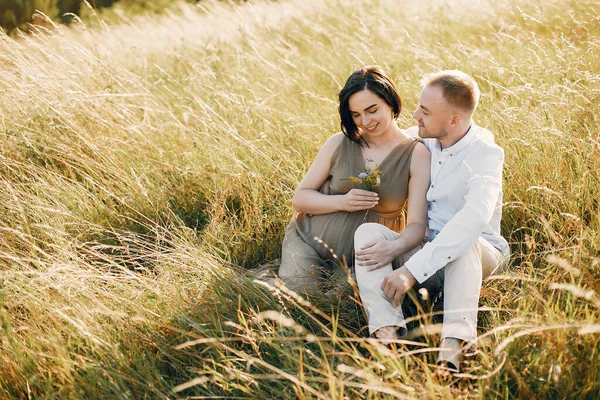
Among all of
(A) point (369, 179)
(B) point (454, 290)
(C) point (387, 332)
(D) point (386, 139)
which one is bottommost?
(C) point (387, 332)

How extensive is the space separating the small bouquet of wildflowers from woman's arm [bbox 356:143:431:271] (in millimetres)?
188

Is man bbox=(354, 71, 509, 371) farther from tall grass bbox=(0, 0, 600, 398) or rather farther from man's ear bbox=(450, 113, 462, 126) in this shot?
tall grass bbox=(0, 0, 600, 398)

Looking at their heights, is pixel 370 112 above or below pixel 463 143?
above

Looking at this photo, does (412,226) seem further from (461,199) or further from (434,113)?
(434,113)

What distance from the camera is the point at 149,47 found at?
23.9 ft

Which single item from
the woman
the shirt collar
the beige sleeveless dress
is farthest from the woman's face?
the shirt collar

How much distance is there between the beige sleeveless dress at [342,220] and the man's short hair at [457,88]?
1.20 ft

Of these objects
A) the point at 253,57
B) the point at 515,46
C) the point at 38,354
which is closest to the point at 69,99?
the point at 253,57

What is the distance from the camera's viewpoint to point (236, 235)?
3.40 metres

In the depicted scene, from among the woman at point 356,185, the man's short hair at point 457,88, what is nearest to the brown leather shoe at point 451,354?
the woman at point 356,185

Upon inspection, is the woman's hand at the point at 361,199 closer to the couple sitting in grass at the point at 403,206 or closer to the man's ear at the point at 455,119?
the couple sitting in grass at the point at 403,206

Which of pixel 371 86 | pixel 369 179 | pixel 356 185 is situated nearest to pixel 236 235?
pixel 356 185

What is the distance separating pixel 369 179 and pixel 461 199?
467 mm

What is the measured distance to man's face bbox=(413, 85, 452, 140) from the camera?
8.90 feet
